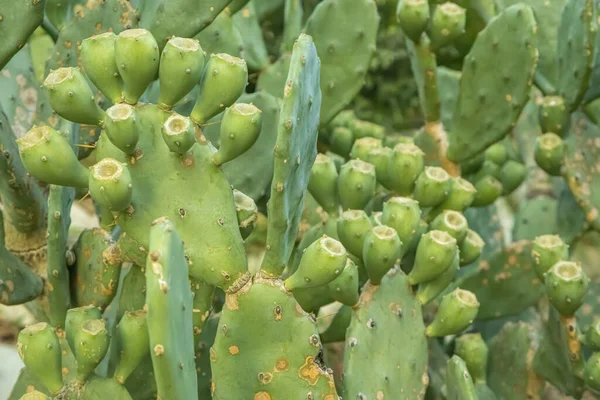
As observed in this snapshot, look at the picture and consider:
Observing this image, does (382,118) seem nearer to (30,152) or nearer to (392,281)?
(392,281)

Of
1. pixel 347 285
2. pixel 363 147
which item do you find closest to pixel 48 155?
pixel 347 285

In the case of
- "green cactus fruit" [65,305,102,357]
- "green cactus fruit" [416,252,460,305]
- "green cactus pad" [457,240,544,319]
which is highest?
"green cactus fruit" [65,305,102,357]

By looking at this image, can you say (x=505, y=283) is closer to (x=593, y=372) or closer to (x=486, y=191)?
(x=486, y=191)

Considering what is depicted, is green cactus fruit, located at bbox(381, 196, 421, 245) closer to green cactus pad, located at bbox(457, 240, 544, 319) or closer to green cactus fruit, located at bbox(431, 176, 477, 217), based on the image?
green cactus fruit, located at bbox(431, 176, 477, 217)

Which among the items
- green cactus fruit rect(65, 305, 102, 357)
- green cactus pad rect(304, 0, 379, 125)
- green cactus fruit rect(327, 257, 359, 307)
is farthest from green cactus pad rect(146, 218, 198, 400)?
green cactus pad rect(304, 0, 379, 125)

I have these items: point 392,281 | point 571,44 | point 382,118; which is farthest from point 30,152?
point 382,118
